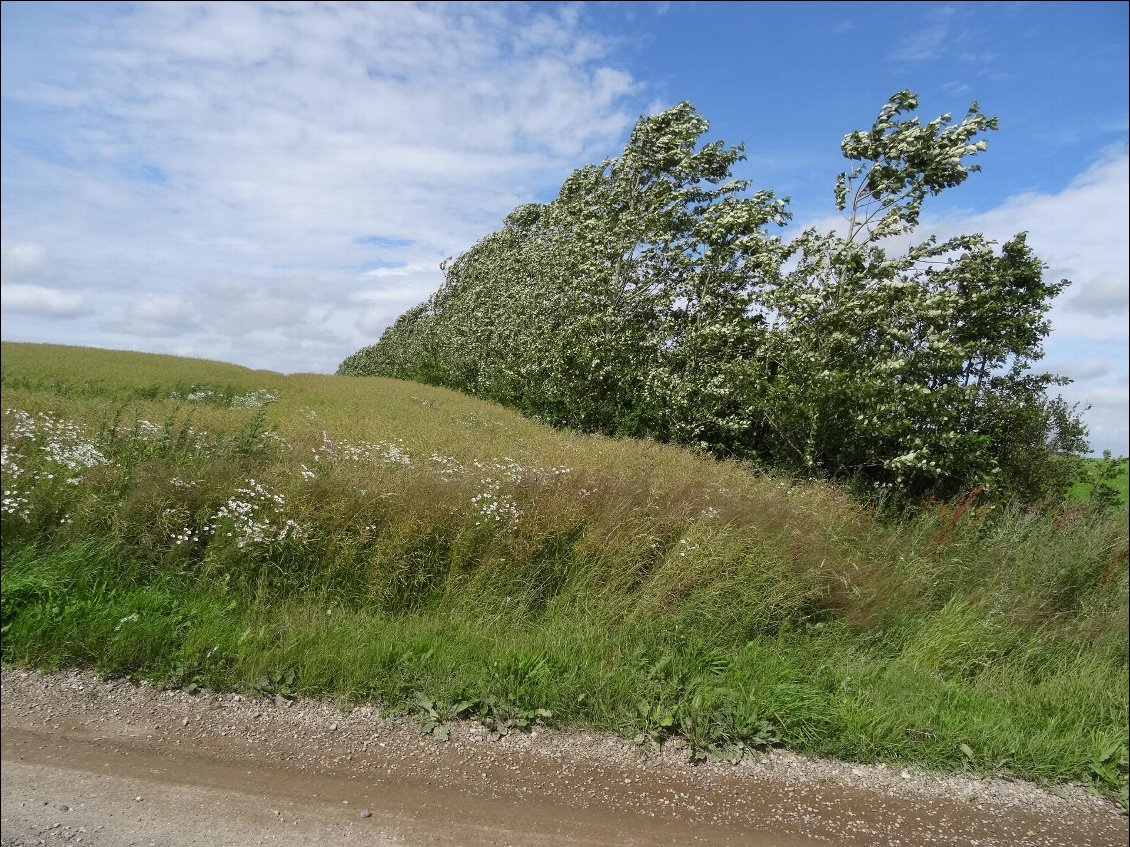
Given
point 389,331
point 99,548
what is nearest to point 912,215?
point 99,548

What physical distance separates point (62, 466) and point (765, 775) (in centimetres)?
582

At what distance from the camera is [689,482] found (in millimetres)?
7449

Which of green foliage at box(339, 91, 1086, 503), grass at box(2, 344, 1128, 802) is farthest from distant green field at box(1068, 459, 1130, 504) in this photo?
grass at box(2, 344, 1128, 802)

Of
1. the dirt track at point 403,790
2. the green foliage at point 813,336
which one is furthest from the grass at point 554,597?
the green foliage at point 813,336

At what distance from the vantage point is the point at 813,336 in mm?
10688

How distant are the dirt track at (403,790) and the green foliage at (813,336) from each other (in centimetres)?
531

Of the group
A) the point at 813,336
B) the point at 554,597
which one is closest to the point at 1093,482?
the point at 813,336

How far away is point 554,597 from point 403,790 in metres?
2.19

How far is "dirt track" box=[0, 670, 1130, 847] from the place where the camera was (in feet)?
10.4

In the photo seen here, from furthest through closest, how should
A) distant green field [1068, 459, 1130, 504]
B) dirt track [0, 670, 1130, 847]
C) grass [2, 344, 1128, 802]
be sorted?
distant green field [1068, 459, 1130, 504] < grass [2, 344, 1128, 802] < dirt track [0, 670, 1130, 847]

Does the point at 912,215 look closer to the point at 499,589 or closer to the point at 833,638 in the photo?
the point at 833,638

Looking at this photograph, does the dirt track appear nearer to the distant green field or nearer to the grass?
the grass

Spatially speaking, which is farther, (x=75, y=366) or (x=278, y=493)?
(x=75, y=366)

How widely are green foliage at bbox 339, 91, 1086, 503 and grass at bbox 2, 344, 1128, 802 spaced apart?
2.99 m
